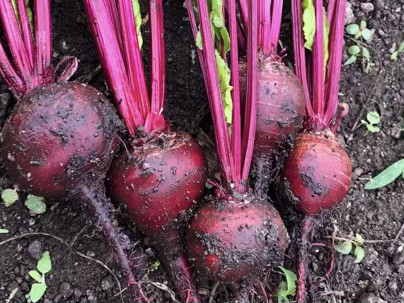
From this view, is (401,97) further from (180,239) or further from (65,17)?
(65,17)

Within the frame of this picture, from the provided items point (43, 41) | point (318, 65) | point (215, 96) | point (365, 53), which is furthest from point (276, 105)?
point (43, 41)

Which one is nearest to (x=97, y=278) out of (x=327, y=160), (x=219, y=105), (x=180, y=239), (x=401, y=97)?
(x=180, y=239)

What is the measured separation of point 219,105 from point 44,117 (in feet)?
2.37

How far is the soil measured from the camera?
8.44 ft

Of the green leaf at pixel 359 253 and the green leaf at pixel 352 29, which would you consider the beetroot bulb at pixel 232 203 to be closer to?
the green leaf at pixel 359 253

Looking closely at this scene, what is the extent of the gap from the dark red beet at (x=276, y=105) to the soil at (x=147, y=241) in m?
0.39

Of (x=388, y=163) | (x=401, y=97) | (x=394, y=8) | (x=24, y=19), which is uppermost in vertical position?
(x=24, y=19)

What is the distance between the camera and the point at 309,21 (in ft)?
8.87

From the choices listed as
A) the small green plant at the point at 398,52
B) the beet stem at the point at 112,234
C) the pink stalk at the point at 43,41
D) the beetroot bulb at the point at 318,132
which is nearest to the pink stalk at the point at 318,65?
the beetroot bulb at the point at 318,132

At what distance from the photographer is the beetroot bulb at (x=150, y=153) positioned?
236 cm

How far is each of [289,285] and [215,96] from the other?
97 centimetres

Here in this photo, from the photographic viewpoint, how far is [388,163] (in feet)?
9.77

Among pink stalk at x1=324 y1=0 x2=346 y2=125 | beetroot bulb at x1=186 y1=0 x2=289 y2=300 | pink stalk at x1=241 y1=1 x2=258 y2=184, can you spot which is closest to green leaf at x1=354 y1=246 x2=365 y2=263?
beetroot bulb at x1=186 y1=0 x2=289 y2=300

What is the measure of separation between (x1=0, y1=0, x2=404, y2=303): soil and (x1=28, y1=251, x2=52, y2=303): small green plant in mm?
32
